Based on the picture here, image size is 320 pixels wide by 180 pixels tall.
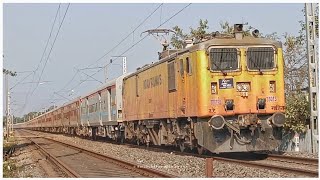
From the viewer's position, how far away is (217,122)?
15.0m

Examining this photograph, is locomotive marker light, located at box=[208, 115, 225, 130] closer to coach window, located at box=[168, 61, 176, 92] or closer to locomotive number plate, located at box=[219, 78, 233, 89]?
locomotive number plate, located at box=[219, 78, 233, 89]

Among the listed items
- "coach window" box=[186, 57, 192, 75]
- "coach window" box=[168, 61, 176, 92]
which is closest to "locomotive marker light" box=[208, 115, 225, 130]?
"coach window" box=[186, 57, 192, 75]

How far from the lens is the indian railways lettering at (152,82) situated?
19.7m

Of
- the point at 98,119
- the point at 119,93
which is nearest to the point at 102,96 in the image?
the point at 98,119

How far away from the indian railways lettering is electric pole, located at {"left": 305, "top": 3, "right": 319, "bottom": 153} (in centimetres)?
553

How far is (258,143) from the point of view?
15.5 m

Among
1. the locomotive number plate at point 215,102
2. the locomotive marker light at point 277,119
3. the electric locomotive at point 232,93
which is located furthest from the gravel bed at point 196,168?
the locomotive marker light at point 277,119

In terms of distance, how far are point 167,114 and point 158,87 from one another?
164cm

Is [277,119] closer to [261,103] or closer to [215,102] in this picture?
[261,103]

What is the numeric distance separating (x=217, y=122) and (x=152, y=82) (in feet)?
19.9

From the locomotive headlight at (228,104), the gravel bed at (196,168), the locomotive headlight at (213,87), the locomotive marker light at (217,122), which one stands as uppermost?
the locomotive headlight at (213,87)

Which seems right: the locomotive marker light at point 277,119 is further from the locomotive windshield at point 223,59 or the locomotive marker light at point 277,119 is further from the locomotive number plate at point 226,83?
the locomotive windshield at point 223,59

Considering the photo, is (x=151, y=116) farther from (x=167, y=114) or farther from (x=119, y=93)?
(x=119, y=93)

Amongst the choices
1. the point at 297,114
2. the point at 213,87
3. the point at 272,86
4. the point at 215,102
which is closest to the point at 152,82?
the point at 213,87
